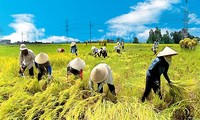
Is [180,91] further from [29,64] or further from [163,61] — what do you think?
[29,64]

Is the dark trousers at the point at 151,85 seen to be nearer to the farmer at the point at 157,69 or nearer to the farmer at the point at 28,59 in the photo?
the farmer at the point at 157,69

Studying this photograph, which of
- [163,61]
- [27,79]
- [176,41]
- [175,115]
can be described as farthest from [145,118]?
[176,41]

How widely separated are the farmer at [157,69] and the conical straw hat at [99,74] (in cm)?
113

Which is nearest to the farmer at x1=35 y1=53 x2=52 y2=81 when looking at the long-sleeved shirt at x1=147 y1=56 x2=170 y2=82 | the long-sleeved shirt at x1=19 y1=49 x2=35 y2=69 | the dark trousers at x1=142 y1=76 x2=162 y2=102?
the long-sleeved shirt at x1=19 y1=49 x2=35 y2=69

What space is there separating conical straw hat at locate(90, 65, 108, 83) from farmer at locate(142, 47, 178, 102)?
1.13m

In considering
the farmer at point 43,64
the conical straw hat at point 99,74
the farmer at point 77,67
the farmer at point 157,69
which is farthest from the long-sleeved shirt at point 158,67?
the farmer at point 43,64

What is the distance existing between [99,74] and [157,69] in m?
1.32

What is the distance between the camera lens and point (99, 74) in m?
5.96

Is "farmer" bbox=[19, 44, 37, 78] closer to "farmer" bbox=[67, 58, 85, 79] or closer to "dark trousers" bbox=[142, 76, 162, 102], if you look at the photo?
"farmer" bbox=[67, 58, 85, 79]

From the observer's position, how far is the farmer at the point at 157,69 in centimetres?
652

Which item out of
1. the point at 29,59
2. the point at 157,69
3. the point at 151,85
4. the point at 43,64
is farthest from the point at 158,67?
the point at 29,59

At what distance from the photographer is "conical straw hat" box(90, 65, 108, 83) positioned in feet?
19.5

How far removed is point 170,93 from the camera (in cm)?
674

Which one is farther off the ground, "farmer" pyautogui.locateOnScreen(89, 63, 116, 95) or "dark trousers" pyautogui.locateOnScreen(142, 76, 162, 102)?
"farmer" pyautogui.locateOnScreen(89, 63, 116, 95)
